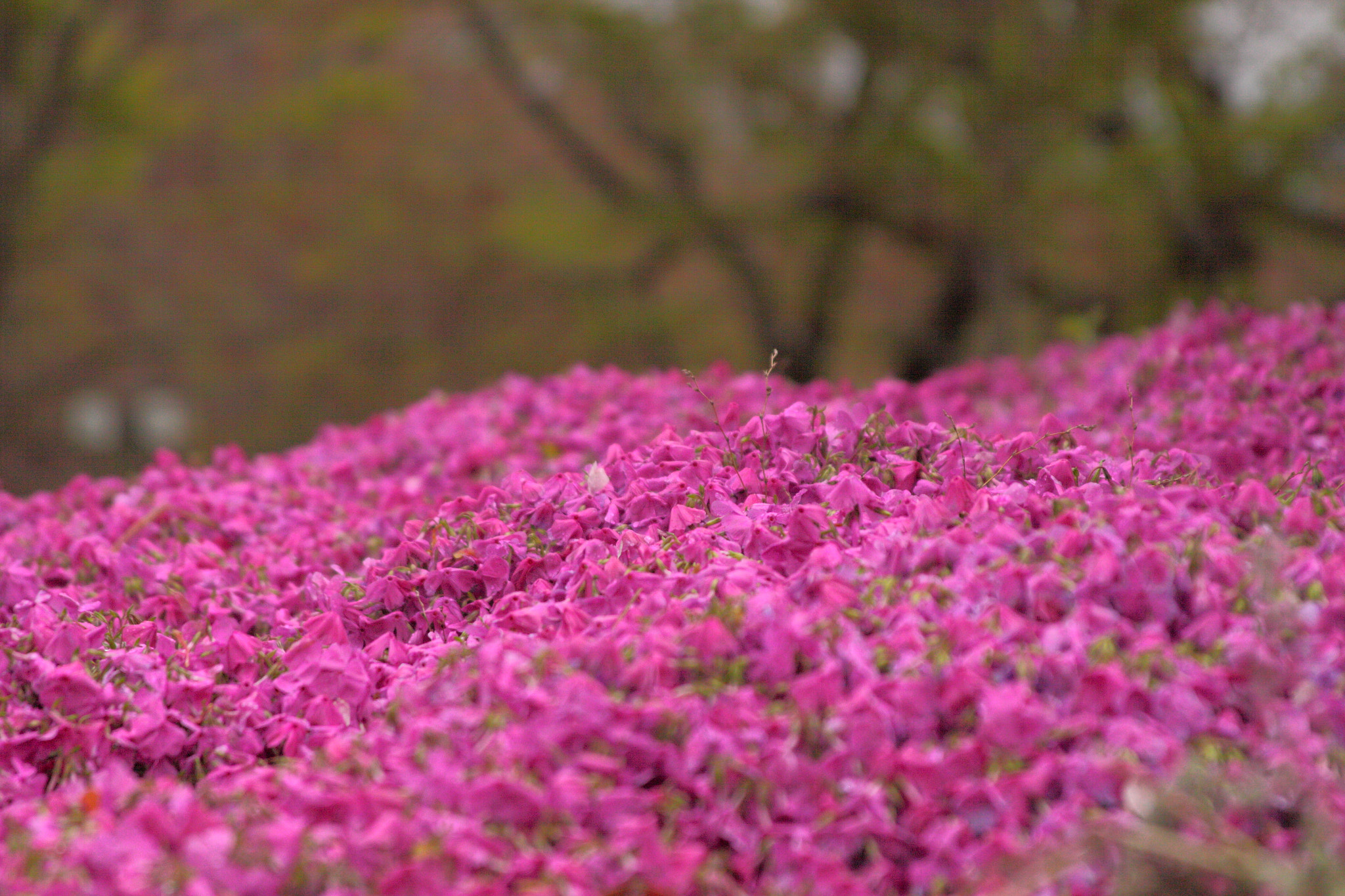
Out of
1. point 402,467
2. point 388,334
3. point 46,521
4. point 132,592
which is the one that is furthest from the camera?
point 388,334

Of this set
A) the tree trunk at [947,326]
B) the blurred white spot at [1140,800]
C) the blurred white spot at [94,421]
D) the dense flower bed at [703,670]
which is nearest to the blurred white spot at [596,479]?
the dense flower bed at [703,670]

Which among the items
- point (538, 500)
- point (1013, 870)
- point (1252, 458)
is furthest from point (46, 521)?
point (1252, 458)

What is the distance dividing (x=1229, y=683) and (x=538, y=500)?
1234mm

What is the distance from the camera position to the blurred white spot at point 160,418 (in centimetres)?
1102

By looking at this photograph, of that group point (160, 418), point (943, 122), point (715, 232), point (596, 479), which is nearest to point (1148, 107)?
point (943, 122)

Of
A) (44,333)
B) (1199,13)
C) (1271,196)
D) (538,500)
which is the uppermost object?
(1199,13)

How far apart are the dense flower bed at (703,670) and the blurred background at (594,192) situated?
4.39 m

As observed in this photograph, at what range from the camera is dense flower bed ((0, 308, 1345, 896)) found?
1.28m

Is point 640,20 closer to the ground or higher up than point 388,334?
higher up

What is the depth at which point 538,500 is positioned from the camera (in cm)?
219

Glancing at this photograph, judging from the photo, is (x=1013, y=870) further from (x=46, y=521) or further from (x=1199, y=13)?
(x=1199, y=13)

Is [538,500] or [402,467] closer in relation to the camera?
[538,500]

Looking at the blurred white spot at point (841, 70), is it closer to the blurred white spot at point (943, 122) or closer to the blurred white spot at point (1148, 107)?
the blurred white spot at point (943, 122)

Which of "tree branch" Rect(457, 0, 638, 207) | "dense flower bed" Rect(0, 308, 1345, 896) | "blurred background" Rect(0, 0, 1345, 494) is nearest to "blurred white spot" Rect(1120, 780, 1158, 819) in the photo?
"dense flower bed" Rect(0, 308, 1345, 896)
